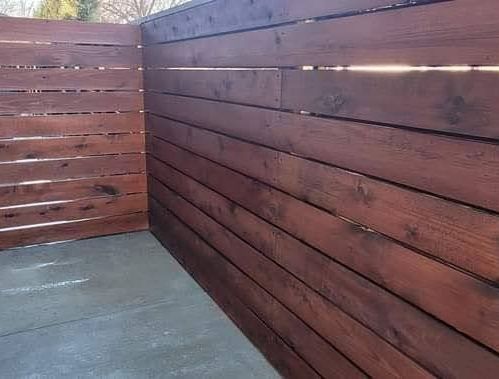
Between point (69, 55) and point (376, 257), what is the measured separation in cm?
264

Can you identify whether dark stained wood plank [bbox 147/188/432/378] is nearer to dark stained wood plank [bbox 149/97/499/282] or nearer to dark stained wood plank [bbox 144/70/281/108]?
dark stained wood plank [bbox 149/97/499/282]

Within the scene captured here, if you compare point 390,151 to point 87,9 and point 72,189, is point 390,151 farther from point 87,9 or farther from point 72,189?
point 87,9

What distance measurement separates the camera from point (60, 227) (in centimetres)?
336

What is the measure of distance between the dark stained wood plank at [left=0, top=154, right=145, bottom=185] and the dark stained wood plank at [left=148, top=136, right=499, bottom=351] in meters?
1.47

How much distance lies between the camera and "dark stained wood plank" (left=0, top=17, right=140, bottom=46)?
9.57 feet

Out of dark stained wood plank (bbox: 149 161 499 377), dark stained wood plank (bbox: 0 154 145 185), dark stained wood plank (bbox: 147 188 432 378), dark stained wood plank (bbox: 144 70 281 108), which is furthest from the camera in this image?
dark stained wood plank (bbox: 0 154 145 185)

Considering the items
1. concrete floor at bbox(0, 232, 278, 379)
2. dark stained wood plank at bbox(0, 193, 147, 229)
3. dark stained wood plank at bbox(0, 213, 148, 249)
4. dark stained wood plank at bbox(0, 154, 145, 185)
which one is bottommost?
concrete floor at bbox(0, 232, 278, 379)

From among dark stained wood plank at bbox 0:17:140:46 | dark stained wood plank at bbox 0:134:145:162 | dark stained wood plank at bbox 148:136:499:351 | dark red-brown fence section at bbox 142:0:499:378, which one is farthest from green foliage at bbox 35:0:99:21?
dark stained wood plank at bbox 148:136:499:351

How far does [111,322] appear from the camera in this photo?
229cm

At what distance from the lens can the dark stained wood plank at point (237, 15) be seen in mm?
1332

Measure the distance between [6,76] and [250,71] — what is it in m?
1.94

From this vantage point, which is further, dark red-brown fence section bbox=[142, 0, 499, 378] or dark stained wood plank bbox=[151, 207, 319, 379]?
dark stained wood plank bbox=[151, 207, 319, 379]

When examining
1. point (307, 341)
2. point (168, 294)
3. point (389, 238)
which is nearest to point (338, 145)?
point (389, 238)

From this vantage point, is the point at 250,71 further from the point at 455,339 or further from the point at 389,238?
the point at 455,339
